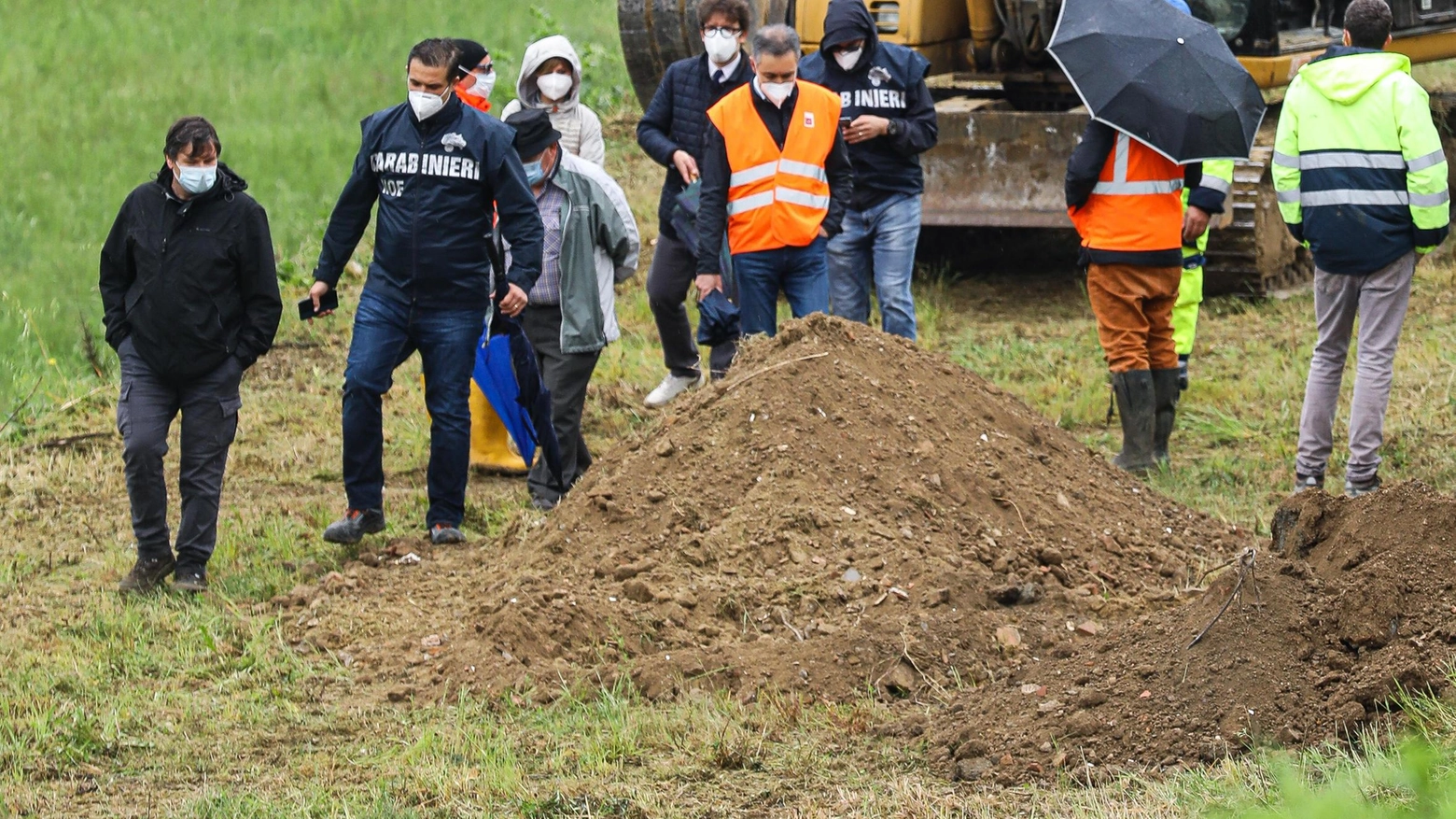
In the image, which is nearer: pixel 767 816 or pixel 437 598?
pixel 767 816

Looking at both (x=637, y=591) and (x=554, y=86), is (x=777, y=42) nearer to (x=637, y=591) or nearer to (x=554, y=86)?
(x=554, y=86)

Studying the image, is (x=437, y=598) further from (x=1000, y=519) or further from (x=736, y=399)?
(x=1000, y=519)

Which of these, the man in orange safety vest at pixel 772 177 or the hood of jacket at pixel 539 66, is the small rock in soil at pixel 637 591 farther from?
the hood of jacket at pixel 539 66

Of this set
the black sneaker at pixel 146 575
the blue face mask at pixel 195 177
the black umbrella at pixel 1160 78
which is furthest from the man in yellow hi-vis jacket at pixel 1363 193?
the black sneaker at pixel 146 575

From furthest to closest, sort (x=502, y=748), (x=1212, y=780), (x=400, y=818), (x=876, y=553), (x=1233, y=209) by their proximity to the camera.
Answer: (x=1233, y=209)
(x=876, y=553)
(x=502, y=748)
(x=400, y=818)
(x=1212, y=780)

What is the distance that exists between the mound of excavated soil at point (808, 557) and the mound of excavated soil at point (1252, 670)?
434 millimetres

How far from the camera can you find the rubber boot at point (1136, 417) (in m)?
7.76

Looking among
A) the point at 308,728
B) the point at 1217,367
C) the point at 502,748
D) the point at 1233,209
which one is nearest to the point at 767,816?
the point at 502,748

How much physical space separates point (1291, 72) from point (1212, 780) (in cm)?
744

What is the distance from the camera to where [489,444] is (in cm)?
835

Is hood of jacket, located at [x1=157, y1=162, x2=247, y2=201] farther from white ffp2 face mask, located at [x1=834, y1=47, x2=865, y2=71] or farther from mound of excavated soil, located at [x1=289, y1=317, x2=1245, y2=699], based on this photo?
white ffp2 face mask, located at [x1=834, y1=47, x2=865, y2=71]

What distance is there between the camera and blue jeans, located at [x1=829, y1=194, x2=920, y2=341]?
27.4 feet

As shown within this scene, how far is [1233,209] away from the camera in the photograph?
412 inches

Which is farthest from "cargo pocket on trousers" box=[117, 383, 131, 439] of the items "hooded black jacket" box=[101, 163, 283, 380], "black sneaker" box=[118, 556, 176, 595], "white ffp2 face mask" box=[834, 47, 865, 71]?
"white ffp2 face mask" box=[834, 47, 865, 71]
